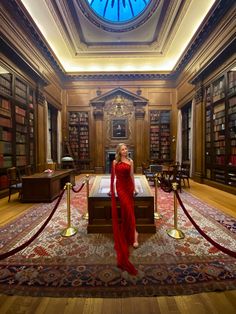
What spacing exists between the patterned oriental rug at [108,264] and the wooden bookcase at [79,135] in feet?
25.8

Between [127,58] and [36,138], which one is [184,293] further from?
[127,58]

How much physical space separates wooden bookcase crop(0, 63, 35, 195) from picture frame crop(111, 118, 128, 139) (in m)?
4.62

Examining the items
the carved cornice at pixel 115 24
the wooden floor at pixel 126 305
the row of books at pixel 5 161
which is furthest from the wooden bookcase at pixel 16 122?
the wooden floor at pixel 126 305

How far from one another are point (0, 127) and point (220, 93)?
6797mm

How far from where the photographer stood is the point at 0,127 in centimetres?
549

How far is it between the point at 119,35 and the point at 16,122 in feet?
19.5

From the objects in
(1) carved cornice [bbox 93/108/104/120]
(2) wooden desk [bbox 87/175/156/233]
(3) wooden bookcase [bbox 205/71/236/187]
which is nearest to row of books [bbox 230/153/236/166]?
(3) wooden bookcase [bbox 205/71/236/187]

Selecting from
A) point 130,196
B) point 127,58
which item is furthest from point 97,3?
point 130,196

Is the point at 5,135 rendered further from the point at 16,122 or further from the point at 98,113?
the point at 98,113

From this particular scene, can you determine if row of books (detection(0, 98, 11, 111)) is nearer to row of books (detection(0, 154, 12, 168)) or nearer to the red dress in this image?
row of books (detection(0, 154, 12, 168))

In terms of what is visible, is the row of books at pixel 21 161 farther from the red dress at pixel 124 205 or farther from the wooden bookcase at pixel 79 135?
the red dress at pixel 124 205

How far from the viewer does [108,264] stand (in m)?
2.27

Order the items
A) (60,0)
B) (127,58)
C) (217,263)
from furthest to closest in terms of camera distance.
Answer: (127,58) → (60,0) → (217,263)

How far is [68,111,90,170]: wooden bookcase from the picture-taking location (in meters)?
11.3
